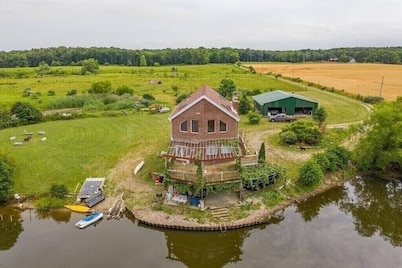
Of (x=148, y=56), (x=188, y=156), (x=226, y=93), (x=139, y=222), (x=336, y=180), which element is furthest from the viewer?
(x=148, y=56)

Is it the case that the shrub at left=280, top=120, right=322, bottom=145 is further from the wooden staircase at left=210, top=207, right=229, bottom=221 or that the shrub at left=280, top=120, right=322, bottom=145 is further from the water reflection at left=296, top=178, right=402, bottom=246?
the wooden staircase at left=210, top=207, right=229, bottom=221

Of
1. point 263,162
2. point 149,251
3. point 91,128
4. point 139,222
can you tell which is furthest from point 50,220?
point 91,128

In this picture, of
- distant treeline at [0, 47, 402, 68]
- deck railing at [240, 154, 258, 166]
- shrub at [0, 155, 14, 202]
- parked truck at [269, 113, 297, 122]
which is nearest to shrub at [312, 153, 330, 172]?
deck railing at [240, 154, 258, 166]

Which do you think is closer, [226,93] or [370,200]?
[370,200]

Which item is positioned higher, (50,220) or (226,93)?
(226,93)

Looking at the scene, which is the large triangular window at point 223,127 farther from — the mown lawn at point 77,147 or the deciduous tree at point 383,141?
the deciduous tree at point 383,141

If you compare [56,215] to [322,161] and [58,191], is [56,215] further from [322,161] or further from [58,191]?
[322,161]

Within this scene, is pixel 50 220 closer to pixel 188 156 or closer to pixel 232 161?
pixel 188 156
